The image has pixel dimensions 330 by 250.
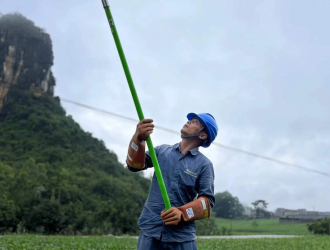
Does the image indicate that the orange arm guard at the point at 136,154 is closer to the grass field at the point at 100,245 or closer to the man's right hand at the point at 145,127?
the man's right hand at the point at 145,127

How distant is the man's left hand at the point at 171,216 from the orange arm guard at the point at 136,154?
0.37m

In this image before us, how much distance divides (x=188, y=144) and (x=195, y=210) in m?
0.47

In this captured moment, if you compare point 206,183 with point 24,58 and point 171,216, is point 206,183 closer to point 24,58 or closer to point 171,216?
point 171,216

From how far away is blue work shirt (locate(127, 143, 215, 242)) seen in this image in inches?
88.4

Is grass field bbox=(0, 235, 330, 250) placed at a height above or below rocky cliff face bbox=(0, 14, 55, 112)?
below

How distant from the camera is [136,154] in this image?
2.33 m

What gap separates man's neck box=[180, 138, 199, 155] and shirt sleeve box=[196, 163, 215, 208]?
0.18 m

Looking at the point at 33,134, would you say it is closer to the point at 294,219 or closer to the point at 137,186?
the point at 137,186

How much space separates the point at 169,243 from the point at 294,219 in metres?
41.7

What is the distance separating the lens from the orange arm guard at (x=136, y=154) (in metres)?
2.30

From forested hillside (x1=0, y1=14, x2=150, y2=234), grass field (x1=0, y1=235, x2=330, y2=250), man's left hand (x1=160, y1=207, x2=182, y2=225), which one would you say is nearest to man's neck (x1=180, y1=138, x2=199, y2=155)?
man's left hand (x1=160, y1=207, x2=182, y2=225)

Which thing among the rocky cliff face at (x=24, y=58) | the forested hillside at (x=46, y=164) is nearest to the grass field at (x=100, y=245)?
the forested hillside at (x=46, y=164)

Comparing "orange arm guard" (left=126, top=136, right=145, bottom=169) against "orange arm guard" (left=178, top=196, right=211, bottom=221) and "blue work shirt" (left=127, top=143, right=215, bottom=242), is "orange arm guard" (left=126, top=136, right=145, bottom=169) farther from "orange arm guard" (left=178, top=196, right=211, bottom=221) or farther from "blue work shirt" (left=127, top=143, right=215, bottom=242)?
"orange arm guard" (left=178, top=196, right=211, bottom=221)

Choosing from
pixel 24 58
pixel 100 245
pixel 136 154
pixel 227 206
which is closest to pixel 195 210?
pixel 136 154
